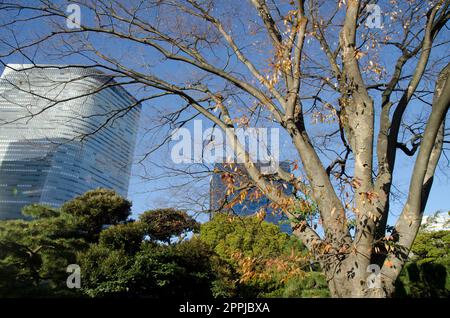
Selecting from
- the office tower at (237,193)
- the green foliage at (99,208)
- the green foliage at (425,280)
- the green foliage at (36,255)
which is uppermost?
the green foliage at (99,208)

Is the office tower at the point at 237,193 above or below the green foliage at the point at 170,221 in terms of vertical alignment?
above

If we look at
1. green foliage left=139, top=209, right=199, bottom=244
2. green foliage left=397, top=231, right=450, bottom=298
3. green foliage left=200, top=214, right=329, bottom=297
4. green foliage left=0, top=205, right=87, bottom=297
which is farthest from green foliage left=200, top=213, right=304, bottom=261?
green foliage left=139, top=209, right=199, bottom=244

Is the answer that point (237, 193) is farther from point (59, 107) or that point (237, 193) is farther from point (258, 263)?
point (59, 107)

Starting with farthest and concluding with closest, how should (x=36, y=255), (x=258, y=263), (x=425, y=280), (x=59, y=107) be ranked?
(x=425, y=280) < (x=36, y=255) < (x=59, y=107) < (x=258, y=263)

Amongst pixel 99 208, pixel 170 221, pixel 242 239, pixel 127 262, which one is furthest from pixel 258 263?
pixel 99 208

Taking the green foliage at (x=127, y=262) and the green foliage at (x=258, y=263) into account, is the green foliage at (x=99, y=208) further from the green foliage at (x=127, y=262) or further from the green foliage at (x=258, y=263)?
the green foliage at (x=127, y=262)

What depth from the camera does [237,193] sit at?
273cm

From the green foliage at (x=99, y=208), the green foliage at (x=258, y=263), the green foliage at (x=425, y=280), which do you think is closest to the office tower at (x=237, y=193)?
the green foliage at (x=258, y=263)

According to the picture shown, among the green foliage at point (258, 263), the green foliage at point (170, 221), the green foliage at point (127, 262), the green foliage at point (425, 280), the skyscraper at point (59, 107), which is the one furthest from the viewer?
the green foliage at point (425, 280)

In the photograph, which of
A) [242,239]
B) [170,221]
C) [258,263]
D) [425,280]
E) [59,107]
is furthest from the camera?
[242,239]

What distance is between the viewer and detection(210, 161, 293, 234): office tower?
253cm

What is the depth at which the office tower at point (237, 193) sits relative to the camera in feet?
8.30

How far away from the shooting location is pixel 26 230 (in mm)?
7363

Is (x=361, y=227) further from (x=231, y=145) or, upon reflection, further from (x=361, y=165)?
(x=231, y=145)
